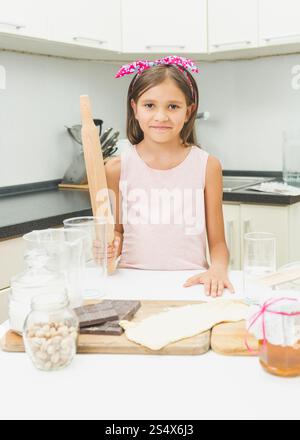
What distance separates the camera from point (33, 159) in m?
2.65

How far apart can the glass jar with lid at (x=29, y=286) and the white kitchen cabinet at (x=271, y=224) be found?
5.24 ft

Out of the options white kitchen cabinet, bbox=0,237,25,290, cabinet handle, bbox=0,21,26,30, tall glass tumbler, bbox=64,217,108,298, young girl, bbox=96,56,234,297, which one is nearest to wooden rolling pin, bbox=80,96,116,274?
tall glass tumbler, bbox=64,217,108,298

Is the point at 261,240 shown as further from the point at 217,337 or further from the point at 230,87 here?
the point at 230,87

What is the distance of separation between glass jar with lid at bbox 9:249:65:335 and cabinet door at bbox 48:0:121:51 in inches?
63.4

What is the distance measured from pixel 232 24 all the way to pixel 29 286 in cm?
205

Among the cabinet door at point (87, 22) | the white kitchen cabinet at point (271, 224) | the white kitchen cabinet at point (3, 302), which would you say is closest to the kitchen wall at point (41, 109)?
the cabinet door at point (87, 22)

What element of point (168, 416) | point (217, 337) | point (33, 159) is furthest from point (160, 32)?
point (168, 416)

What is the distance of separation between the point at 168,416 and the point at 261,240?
460 millimetres

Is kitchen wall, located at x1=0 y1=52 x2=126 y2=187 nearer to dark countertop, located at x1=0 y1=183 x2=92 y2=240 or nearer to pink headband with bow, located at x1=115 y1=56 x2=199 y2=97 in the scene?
dark countertop, located at x1=0 y1=183 x2=92 y2=240

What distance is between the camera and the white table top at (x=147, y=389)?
68cm

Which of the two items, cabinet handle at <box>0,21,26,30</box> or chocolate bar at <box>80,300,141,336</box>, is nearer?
chocolate bar at <box>80,300,141,336</box>

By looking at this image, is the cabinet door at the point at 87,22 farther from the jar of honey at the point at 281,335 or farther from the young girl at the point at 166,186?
the jar of honey at the point at 281,335

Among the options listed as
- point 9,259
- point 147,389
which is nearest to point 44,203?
point 9,259

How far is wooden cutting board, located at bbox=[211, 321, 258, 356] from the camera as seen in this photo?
0.85 metres
